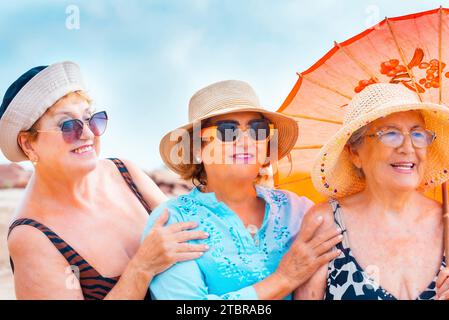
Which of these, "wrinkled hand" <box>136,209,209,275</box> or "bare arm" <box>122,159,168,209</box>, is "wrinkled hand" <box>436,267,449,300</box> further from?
"bare arm" <box>122,159,168,209</box>

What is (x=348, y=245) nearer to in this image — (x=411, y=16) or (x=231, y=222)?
(x=231, y=222)

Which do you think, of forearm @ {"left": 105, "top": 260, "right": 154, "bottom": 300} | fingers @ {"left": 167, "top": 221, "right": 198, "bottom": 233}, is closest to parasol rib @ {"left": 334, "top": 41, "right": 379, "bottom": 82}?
fingers @ {"left": 167, "top": 221, "right": 198, "bottom": 233}

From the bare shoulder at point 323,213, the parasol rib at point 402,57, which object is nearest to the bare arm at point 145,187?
the bare shoulder at point 323,213

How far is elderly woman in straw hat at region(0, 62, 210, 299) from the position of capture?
2645mm

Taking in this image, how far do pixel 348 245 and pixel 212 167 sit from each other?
0.83 meters

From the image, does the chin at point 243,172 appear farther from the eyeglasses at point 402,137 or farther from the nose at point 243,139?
the eyeglasses at point 402,137

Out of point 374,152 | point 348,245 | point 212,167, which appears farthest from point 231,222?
point 374,152

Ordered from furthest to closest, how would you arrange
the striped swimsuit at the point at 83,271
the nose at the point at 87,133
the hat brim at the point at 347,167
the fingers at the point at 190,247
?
the nose at the point at 87,133 → the hat brim at the point at 347,167 → the striped swimsuit at the point at 83,271 → the fingers at the point at 190,247

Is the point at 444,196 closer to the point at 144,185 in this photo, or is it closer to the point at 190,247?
the point at 190,247

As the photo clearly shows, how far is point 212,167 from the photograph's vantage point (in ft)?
9.50

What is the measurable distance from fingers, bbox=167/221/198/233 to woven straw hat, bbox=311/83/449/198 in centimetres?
76

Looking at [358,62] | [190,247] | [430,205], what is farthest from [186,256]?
[358,62]

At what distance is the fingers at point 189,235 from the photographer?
2.61 meters

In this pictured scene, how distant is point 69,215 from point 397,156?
181 cm
